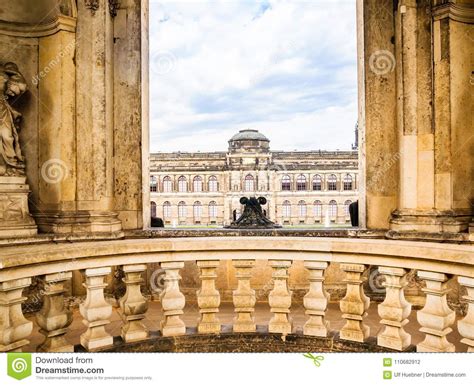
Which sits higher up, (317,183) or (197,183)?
(197,183)

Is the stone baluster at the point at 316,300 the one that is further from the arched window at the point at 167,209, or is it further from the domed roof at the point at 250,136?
the arched window at the point at 167,209

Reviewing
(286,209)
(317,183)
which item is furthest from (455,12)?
(286,209)

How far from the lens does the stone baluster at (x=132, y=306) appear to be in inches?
110

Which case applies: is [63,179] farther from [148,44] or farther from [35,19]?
[148,44]

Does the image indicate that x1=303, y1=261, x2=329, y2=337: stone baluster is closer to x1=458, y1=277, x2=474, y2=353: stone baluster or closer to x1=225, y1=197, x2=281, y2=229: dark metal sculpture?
x1=458, y1=277, x2=474, y2=353: stone baluster

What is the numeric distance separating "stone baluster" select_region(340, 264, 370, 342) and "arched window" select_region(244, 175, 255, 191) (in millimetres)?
44992

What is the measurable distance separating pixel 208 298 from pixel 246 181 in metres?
45.4

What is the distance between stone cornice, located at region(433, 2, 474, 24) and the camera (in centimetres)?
449

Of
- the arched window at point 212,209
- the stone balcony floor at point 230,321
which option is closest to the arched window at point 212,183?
the arched window at point 212,209

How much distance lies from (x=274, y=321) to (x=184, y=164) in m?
41.9

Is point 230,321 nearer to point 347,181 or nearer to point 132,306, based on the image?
point 132,306

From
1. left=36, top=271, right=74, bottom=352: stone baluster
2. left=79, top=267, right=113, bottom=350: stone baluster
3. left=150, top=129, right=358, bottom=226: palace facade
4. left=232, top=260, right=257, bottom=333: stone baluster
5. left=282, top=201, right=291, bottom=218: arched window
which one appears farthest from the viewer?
left=282, top=201, right=291, bottom=218: arched window

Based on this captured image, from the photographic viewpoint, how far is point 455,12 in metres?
4.51

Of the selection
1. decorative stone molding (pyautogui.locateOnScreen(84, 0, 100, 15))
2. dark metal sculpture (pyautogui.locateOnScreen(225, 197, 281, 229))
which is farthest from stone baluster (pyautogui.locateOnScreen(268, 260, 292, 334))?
decorative stone molding (pyautogui.locateOnScreen(84, 0, 100, 15))
